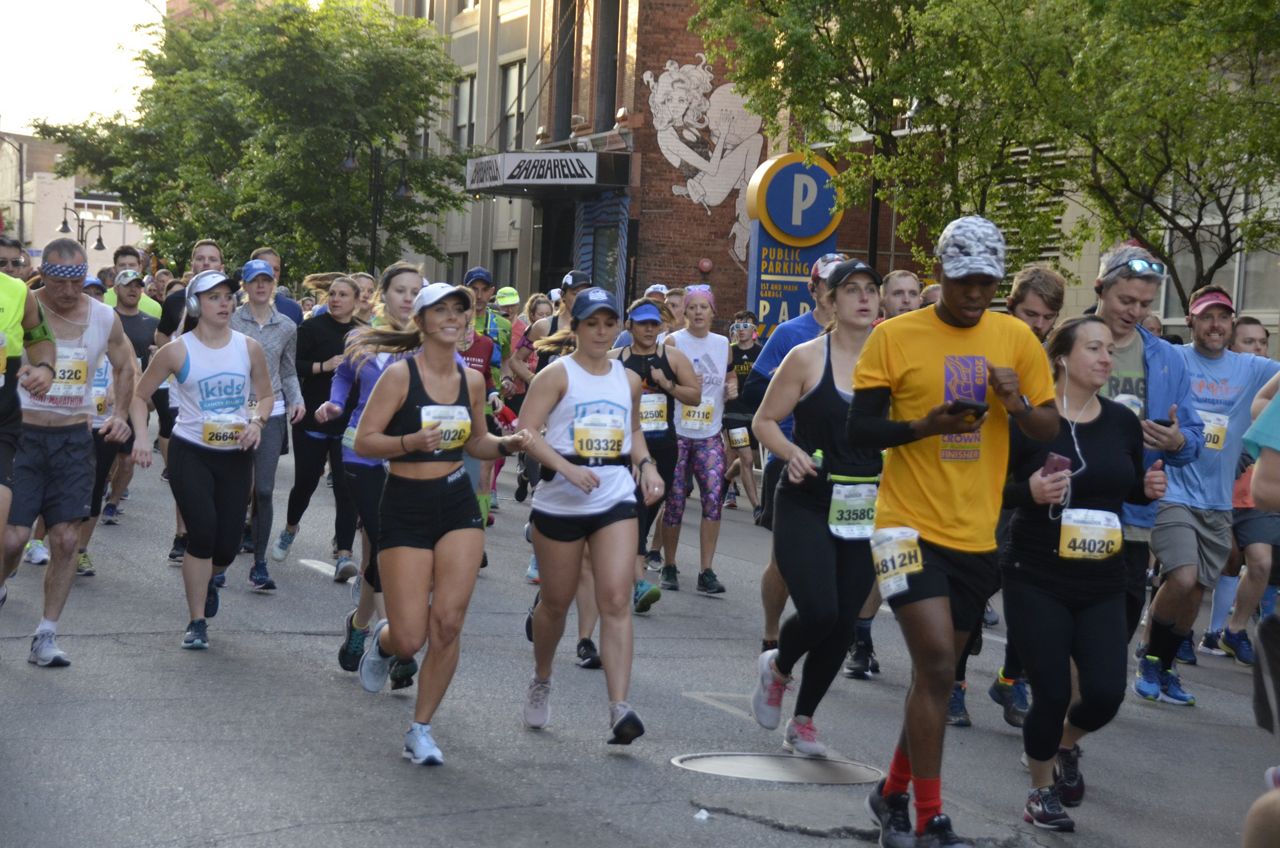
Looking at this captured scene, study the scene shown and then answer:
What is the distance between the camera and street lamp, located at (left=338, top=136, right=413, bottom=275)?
109ft

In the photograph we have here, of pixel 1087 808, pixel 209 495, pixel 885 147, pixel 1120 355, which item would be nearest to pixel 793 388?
Result: pixel 1120 355

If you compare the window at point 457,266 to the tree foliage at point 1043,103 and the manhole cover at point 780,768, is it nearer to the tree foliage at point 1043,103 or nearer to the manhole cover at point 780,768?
the tree foliage at point 1043,103

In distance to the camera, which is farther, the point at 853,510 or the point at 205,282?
the point at 205,282

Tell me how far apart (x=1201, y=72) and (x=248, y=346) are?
9.15 metres

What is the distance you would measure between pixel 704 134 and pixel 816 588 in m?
29.5

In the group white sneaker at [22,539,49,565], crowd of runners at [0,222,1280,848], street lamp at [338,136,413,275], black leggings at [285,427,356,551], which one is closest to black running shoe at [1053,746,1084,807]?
crowd of runners at [0,222,1280,848]

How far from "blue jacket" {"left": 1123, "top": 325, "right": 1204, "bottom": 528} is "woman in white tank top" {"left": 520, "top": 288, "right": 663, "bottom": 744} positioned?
88.2 inches

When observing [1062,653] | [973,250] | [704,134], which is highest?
[704,134]

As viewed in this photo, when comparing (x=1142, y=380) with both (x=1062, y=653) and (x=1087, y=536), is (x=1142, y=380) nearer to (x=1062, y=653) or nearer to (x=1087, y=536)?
(x=1087, y=536)

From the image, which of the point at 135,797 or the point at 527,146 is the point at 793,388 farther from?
the point at 527,146

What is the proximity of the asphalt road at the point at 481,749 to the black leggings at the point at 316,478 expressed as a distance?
1.04 metres

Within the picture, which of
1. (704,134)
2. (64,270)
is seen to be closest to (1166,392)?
(64,270)

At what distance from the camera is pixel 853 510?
6.72 metres

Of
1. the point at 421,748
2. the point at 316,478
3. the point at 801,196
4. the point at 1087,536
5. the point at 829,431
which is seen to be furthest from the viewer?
the point at 801,196
